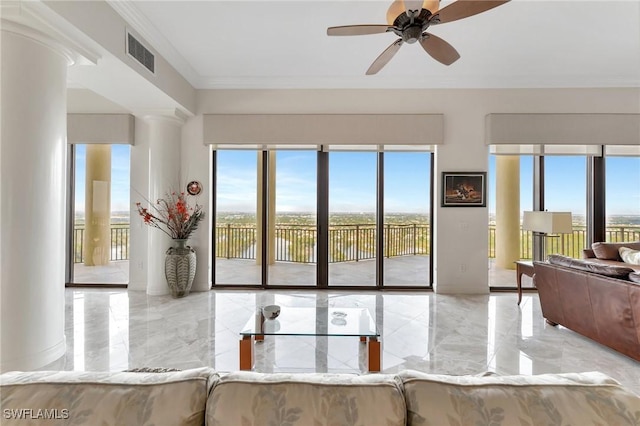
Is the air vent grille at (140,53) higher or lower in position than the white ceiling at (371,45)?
lower

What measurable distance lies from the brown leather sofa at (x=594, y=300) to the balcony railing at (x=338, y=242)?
1.52 m

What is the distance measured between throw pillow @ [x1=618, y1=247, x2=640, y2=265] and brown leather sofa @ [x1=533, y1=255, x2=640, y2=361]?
121 cm

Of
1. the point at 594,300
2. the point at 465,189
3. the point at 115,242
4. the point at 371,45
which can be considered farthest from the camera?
the point at 115,242

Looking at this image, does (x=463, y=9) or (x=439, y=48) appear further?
(x=439, y=48)

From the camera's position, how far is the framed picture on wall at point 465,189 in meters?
4.25

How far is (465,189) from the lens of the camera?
14.0 feet

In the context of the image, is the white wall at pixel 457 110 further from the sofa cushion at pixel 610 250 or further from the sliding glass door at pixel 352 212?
the sofa cushion at pixel 610 250

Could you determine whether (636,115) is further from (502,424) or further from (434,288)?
(502,424)

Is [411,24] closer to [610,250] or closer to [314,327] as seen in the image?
[314,327]

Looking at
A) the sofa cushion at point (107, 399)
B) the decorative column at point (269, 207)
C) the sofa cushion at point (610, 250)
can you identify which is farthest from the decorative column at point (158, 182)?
the sofa cushion at point (610, 250)

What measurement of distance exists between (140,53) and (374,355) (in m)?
3.61

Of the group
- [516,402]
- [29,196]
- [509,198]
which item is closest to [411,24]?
[516,402]

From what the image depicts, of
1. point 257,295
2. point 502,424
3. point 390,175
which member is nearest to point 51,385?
point 502,424

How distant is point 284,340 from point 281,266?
2.02 m
